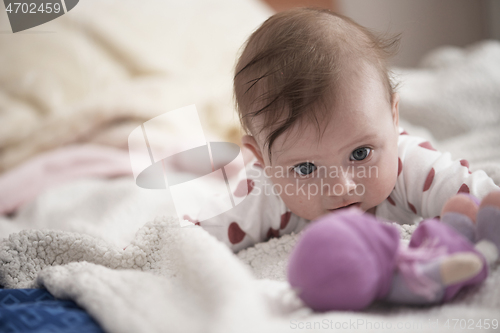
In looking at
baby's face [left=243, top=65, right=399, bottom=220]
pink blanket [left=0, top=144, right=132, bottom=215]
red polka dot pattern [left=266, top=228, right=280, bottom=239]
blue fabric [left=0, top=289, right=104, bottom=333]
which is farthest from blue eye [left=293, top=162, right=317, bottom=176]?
pink blanket [left=0, top=144, right=132, bottom=215]

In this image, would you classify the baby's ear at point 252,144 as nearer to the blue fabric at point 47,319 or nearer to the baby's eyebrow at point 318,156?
the baby's eyebrow at point 318,156

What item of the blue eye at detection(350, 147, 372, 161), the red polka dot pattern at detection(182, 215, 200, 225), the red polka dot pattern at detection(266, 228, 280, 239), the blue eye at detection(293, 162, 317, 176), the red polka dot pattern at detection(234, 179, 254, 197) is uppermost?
the blue eye at detection(350, 147, 372, 161)

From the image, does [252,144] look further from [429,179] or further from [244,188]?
[429,179]

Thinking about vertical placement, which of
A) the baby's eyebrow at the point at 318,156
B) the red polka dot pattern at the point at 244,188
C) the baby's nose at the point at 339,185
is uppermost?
the baby's eyebrow at the point at 318,156

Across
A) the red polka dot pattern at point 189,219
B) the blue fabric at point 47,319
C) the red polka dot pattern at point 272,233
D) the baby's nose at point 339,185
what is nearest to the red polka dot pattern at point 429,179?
the baby's nose at point 339,185

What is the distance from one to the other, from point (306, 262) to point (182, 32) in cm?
159

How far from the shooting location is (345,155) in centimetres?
73

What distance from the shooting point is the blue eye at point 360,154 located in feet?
2.44

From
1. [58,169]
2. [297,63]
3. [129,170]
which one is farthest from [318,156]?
[58,169]

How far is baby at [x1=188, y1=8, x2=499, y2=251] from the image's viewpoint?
0.71 m

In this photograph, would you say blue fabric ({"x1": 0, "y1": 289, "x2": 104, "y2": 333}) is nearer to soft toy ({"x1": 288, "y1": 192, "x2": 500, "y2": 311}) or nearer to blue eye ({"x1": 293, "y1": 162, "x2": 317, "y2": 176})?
soft toy ({"x1": 288, "y1": 192, "x2": 500, "y2": 311})

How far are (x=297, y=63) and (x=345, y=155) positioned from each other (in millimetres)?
184

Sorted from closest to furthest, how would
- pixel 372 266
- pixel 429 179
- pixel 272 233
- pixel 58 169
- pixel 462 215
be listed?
pixel 372 266 → pixel 462 215 → pixel 429 179 → pixel 272 233 → pixel 58 169

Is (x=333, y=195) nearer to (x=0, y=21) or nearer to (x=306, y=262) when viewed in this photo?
(x=306, y=262)
